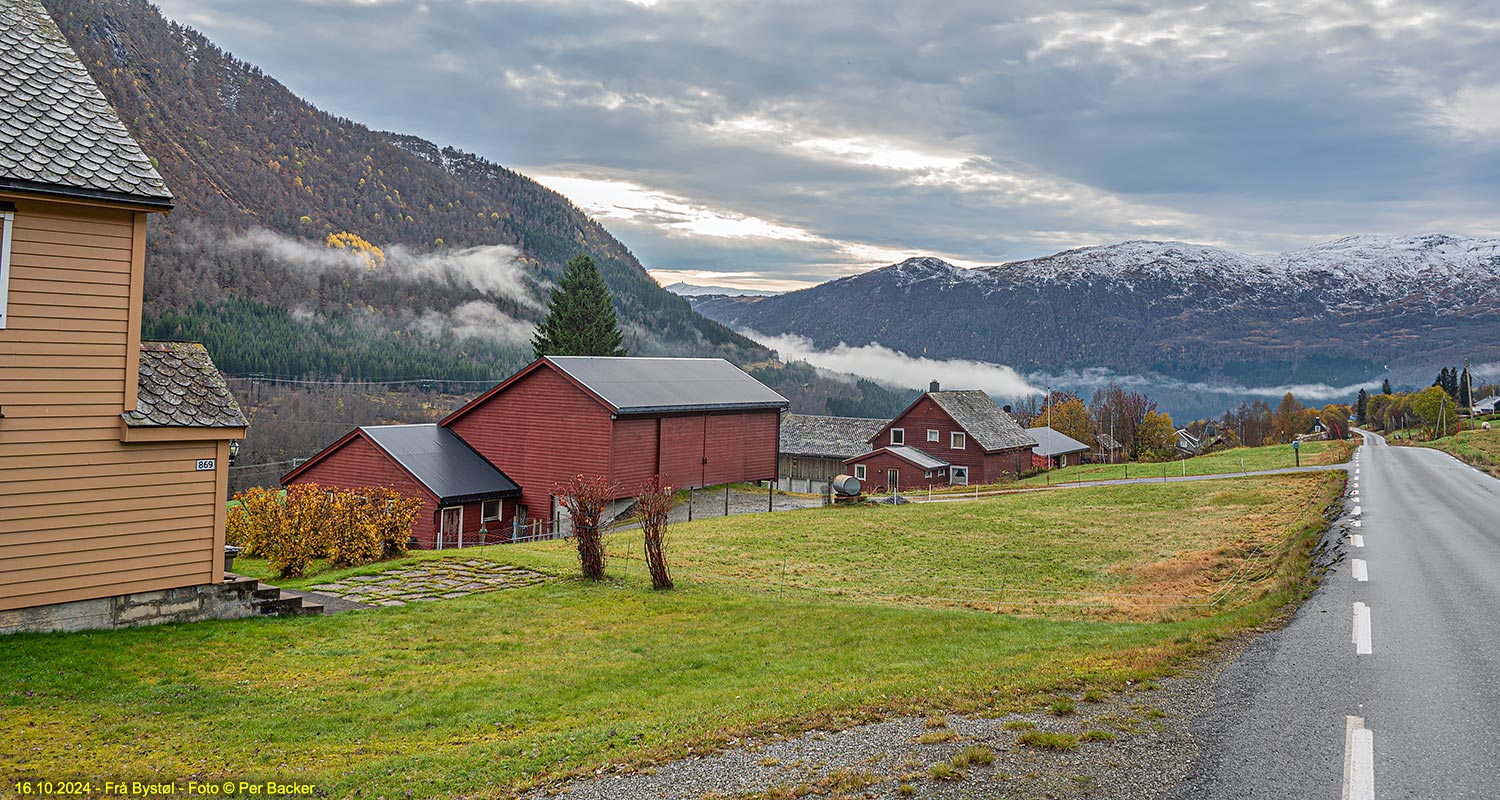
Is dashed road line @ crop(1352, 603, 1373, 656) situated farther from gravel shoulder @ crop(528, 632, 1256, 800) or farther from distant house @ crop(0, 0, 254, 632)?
distant house @ crop(0, 0, 254, 632)

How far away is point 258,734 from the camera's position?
27.6ft

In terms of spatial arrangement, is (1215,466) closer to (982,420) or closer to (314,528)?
(982,420)

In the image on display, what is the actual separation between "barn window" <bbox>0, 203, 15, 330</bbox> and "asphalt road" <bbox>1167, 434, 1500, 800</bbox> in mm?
14481

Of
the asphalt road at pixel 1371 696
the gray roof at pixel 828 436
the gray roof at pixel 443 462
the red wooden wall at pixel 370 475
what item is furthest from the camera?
the gray roof at pixel 828 436

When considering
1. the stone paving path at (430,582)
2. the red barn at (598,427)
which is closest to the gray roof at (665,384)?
the red barn at (598,427)

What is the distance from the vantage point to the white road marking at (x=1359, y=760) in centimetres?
629

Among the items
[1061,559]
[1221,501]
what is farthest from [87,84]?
[1221,501]

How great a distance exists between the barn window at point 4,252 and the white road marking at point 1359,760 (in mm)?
15603

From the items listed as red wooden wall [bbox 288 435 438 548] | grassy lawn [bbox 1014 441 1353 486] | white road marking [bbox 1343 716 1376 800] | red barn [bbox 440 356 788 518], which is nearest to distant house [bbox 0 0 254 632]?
white road marking [bbox 1343 716 1376 800]

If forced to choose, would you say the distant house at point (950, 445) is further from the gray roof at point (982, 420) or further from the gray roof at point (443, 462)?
the gray roof at point (443, 462)

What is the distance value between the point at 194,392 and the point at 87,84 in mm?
5152

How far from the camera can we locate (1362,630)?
1099cm

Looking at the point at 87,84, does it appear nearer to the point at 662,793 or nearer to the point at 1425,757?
the point at 662,793

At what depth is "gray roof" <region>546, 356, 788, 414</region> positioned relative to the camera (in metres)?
37.7
